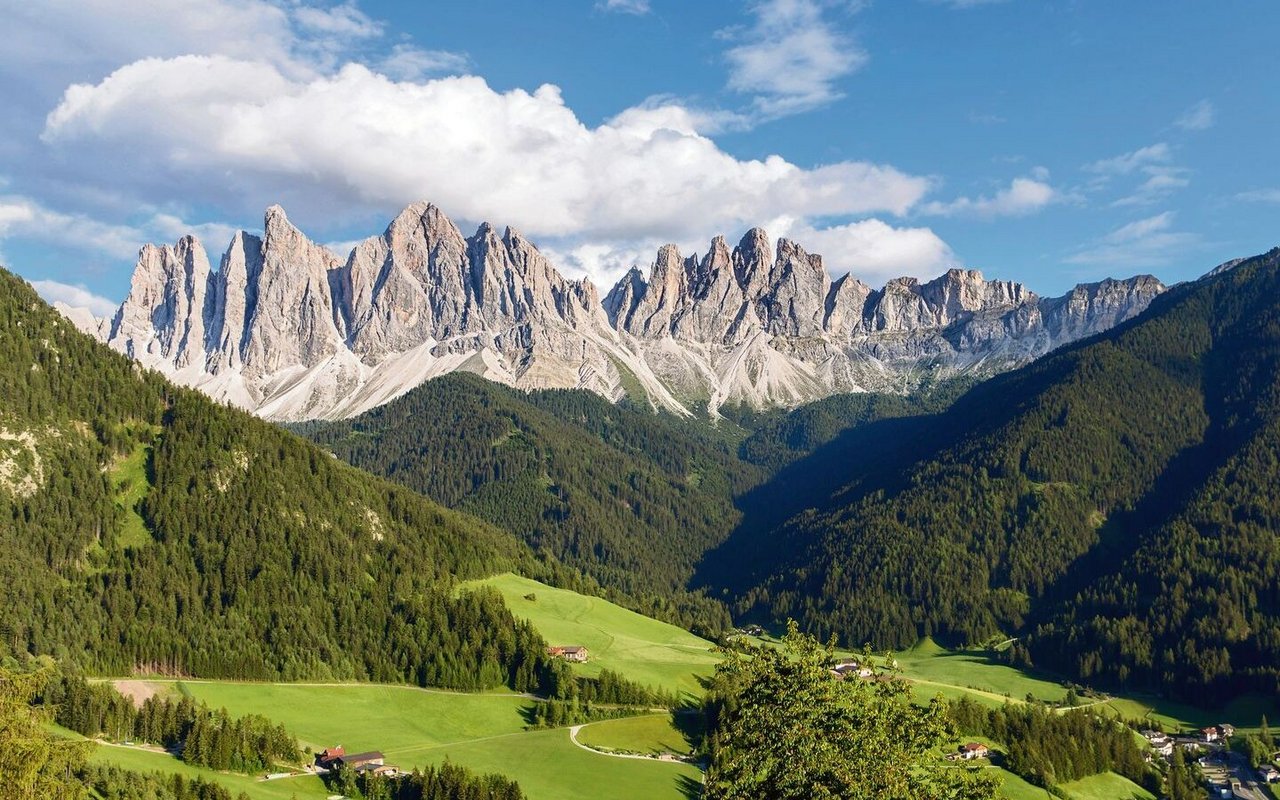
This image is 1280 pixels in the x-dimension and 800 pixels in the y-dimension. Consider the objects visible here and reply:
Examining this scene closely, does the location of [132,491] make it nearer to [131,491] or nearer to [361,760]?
[131,491]

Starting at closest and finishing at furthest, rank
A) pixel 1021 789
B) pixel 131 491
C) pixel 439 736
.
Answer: pixel 1021 789, pixel 439 736, pixel 131 491

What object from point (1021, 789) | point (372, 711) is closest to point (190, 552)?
point (372, 711)

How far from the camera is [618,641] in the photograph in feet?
574

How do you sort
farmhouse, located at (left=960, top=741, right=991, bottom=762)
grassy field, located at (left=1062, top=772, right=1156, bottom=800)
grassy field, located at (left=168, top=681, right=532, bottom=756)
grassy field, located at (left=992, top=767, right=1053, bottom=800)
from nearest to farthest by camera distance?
grassy field, located at (left=168, top=681, right=532, bottom=756) < grassy field, located at (left=992, top=767, right=1053, bottom=800) < farmhouse, located at (left=960, top=741, right=991, bottom=762) < grassy field, located at (left=1062, top=772, right=1156, bottom=800)

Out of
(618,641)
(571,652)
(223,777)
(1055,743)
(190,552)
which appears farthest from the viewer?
(618,641)

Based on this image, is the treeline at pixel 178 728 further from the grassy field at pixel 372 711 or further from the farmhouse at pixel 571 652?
the farmhouse at pixel 571 652

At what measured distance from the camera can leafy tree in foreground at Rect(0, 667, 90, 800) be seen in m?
47.3

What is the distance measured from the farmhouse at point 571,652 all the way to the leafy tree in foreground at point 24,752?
97.3m

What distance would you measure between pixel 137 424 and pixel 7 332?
25.1 metres

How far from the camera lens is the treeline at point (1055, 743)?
129375mm

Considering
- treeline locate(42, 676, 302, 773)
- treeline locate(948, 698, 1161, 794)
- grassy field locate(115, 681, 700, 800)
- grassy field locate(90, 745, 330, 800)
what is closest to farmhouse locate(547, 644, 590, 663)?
grassy field locate(115, 681, 700, 800)

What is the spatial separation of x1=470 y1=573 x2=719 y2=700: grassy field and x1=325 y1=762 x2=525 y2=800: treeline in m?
47.8

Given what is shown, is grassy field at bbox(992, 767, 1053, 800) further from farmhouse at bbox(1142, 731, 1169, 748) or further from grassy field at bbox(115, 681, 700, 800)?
farmhouse at bbox(1142, 731, 1169, 748)

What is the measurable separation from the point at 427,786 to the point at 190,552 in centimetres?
7468
